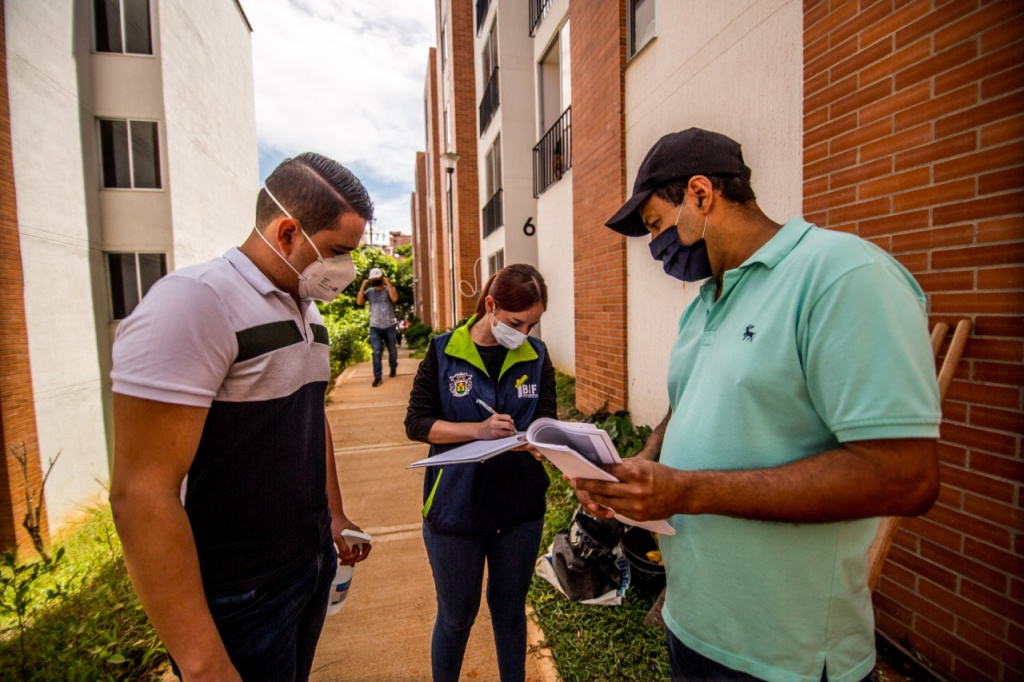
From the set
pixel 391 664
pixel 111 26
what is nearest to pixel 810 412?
pixel 391 664

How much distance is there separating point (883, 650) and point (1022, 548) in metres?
0.88

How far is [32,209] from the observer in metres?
7.06

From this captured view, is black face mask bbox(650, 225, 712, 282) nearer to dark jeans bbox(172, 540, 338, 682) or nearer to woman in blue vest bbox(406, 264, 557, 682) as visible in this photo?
woman in blue vest bbox(406, 264, 557, 682)

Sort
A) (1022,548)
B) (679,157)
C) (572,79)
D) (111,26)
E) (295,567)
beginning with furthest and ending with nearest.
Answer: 1. (111,26)
2. (572,79)
3. (1022,548)
4. (295,567)
5. (679,157)

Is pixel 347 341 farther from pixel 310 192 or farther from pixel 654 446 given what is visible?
pixel 654 446

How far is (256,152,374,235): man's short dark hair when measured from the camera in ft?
4.61

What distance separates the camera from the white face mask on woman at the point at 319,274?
1.43 metres

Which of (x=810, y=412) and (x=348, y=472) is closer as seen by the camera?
(x=810, y=412)

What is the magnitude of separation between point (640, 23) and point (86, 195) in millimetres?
9858

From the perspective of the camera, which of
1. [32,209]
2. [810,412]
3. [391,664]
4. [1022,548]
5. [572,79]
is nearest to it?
[810,412]

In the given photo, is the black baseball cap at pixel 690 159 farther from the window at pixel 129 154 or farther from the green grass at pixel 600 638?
the window at pixel 129 154

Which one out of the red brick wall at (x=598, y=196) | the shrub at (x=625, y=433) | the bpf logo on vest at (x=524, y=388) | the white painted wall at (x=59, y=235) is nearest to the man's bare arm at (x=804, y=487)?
the bpf logo on vest at (x=524, y=388)

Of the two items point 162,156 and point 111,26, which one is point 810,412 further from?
point 111,26

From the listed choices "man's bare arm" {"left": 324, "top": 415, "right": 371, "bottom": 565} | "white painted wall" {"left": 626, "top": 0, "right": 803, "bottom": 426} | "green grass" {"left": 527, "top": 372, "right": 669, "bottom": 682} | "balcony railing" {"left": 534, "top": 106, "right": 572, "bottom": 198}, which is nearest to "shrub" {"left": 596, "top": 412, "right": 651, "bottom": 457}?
"white painted wall" {"left": 626, "top": 0, "right": 803, "bottom": 426}
